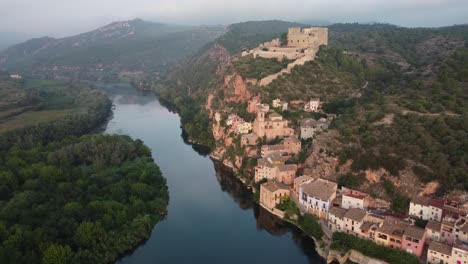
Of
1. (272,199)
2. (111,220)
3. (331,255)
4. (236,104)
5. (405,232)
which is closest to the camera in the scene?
(405,232)

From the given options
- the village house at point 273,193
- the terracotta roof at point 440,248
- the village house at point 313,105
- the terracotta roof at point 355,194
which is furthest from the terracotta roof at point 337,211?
the village house at point 313,105

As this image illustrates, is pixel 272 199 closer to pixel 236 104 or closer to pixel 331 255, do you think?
pixel 331 255

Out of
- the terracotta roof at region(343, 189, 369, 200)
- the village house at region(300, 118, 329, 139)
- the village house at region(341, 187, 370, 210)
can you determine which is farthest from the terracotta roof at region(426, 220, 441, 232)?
the village house at region(300, 118, 329, 139)

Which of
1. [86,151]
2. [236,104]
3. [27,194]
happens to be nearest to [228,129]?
[236,104]

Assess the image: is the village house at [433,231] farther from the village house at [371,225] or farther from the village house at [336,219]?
the village house at [336,219]

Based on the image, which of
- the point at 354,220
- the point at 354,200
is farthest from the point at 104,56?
the point at 354,220

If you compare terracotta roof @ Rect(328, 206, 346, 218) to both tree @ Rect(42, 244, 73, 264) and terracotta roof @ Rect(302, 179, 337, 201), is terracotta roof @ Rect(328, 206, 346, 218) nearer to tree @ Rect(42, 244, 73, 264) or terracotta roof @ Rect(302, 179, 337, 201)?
terracotta roof @ Rect(302, 179, 337, 201)
